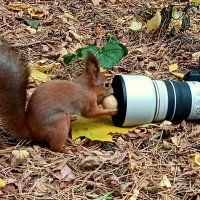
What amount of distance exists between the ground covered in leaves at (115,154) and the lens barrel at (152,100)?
0.20ft

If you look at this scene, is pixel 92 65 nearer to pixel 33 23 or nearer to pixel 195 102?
pixel 195 102

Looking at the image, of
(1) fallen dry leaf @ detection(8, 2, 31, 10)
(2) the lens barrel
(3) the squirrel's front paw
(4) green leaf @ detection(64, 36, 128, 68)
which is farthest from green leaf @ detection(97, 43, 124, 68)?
(1) fallen dry leaf @ detection(8, 2, 31, 10)

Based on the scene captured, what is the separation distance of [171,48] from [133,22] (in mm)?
497

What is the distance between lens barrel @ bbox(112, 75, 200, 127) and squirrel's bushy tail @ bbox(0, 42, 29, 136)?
0.53 m

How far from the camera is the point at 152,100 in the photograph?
10.9 ft

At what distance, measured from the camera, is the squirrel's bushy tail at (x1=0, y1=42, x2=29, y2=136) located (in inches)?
120

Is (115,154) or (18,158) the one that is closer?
(18,158)

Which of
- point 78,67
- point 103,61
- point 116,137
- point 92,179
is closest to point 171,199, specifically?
point 92,179

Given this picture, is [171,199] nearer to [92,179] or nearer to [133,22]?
[92,179]

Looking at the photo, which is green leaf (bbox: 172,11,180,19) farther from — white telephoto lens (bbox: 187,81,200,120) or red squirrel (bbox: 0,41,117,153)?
red squirrel (bbox: 0,41,117,153)

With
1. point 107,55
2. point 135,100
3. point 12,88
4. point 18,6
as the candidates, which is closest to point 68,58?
point 107,55

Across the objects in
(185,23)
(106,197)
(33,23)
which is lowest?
(106,197)

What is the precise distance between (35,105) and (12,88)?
5.5 inches

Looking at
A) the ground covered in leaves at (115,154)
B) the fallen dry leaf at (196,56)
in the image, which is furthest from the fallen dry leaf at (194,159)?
the fallen dry leaf at (196,56)
